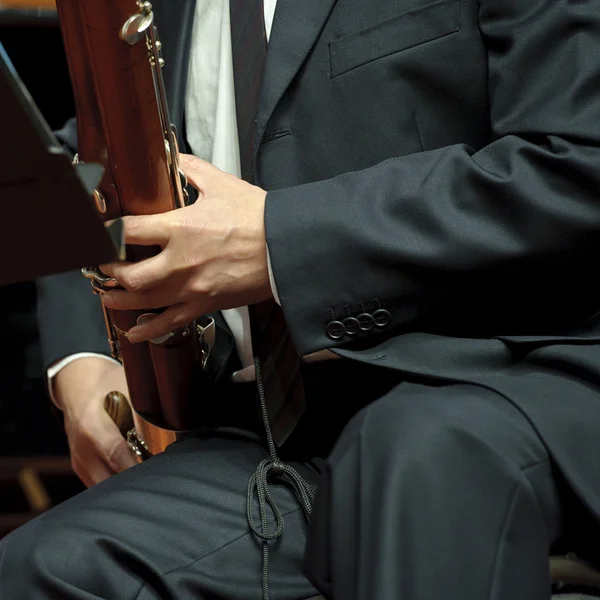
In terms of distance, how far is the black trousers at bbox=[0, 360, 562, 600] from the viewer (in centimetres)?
61

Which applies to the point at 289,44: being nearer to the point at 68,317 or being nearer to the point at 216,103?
the point at 216,103

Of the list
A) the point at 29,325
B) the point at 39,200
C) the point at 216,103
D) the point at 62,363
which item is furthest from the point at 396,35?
the point at 29,325

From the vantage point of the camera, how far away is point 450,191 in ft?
2.70

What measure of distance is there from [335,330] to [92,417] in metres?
0.41

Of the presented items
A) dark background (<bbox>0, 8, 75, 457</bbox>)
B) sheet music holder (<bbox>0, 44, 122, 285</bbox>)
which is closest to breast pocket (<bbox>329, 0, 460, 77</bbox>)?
sheet music holder (<bbox>0, 44, 122, 285</bbox>)

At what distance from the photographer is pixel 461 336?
0.89m

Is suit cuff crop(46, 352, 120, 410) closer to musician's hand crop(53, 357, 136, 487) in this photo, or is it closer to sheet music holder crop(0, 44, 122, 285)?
musician's hand crop(53, 357, 136, 487)

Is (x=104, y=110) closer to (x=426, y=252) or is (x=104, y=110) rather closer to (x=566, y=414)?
(x=426, y=252)

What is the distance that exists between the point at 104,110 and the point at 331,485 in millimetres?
401

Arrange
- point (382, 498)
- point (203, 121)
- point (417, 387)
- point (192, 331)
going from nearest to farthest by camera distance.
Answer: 1. point (382, 498)
2. point (417, 387)
3. point (192, 331)
4. point (203, 121)

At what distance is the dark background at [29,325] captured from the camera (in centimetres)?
173

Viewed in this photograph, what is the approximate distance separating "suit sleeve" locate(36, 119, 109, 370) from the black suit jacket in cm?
41

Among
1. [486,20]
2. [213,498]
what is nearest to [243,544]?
[213,498]

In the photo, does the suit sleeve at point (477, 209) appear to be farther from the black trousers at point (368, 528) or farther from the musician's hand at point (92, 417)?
the musician's hand at point (92, 417)
